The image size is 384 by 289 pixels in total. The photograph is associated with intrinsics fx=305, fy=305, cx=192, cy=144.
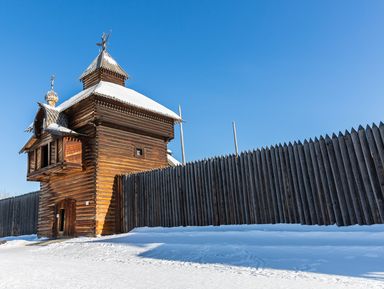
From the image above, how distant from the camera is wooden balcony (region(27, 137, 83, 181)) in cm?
1582

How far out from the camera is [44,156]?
1836 cm

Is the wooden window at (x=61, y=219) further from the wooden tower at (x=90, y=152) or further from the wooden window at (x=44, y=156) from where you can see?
the wooden window at (x=44, y=156)

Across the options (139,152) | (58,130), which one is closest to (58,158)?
(58,130)

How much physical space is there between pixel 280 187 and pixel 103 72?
15.7 metres

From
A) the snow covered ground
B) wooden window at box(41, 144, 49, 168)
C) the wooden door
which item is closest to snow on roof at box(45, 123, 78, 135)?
wooden window at box(41, 144, 49, 168)

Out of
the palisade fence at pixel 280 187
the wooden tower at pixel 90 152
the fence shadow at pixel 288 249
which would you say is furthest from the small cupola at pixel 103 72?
the fence shadow at pixel 288 249

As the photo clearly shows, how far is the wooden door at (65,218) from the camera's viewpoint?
55.3ft

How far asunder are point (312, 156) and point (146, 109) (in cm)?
1156

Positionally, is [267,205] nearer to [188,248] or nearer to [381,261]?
[188,248]

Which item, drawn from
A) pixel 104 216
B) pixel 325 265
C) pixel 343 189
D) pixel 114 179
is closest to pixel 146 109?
pixel 114 179

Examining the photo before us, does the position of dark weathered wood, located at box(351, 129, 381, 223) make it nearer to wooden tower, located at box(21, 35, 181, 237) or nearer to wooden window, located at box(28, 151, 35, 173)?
wooden tower, located at box(21, 35, 181, 237)

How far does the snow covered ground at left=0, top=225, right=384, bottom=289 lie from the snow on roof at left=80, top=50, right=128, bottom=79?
14.9m

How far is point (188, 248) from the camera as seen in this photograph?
26.1 feet

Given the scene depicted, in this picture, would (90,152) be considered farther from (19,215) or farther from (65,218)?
(19,215)
